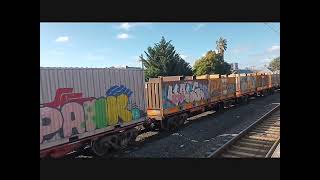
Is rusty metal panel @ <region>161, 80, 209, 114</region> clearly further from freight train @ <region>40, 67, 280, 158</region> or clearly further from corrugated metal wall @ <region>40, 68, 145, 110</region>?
corrugated metal wall @ <region>40, 68, 145, 110</region>

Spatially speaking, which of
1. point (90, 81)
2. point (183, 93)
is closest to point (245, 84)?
point (183, 93)

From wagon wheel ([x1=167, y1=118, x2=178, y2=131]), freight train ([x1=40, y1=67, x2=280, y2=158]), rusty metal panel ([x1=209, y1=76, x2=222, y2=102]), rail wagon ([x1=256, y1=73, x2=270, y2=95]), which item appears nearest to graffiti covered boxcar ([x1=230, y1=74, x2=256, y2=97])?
rail wagon ([x1=256, y1=73, x2=270, y2=95])

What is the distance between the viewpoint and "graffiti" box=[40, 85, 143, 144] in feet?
32.7

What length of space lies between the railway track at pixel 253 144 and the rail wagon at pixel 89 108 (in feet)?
12.6

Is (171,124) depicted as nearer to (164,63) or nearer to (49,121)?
(49,121)

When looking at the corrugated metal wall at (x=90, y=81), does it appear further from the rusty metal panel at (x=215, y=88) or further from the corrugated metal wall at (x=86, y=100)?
the rusty metal panel at (x=215, y=88)

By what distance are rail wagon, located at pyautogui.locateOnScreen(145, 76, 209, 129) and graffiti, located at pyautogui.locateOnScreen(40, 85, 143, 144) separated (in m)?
2.06

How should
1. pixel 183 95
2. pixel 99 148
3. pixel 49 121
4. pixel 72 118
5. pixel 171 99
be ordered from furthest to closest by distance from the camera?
pixel 183 95
pixel 171 99
pixel 99 148
pixel 72 118
pixel 49 121

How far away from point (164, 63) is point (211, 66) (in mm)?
5694

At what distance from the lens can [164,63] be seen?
109 ft

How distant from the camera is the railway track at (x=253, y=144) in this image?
475 inches
